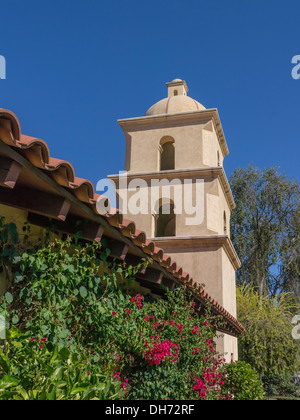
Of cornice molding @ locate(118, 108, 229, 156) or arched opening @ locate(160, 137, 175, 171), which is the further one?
arched opening @ locate(160, 137, 175, 171)

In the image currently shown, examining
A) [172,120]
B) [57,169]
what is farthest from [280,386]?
[57,169]

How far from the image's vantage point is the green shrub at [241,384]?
10.5m

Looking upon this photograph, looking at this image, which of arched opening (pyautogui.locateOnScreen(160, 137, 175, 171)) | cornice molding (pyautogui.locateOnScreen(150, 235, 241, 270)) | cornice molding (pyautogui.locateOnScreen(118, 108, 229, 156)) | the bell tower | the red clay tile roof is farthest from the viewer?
arched opening (pyautogui.locateOnScreen(160, 137, 175, 171))

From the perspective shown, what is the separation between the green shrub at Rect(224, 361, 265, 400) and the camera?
1052 centimetres

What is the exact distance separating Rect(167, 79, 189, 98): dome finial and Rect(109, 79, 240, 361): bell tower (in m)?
0.46

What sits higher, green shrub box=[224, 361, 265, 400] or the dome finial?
the dome finial

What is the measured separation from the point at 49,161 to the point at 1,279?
129 centimetres

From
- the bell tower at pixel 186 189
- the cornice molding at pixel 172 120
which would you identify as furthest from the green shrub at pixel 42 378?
the cornice molding at pixel 172 120

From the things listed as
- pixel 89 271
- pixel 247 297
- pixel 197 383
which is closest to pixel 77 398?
pixel 89 271

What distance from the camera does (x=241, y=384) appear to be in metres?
10.6

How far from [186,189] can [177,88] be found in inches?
180

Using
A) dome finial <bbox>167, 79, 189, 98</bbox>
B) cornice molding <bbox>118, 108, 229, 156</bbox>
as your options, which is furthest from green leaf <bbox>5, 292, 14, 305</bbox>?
dome finial <bbox>167, 79, 189, 98</bbox>

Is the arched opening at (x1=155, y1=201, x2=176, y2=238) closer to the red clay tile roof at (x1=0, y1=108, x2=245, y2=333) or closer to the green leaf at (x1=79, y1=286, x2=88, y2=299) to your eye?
the red clay tile roof at (x1=0, y1=108, x2=245, y2=333)

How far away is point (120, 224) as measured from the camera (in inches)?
160
